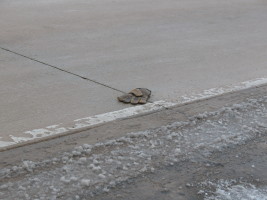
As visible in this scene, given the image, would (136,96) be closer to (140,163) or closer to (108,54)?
(140,163)

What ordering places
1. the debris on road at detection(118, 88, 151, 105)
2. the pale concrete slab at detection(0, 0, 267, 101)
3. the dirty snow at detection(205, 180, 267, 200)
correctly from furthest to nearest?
the pale concrete slab at detection(0, 0, 267, 101) → the debris on road at detection(118, 88, 151, 105) → the dirty snow at detection(205, 180, 267, 200)

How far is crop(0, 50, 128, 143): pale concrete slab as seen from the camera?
15.7ft

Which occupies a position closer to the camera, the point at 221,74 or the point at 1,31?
the point at 221,74

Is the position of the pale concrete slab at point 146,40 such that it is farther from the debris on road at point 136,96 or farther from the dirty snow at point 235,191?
the dirty snow at point 235,191

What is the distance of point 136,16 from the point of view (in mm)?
10523

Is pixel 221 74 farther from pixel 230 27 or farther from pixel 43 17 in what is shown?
pixel 43 17

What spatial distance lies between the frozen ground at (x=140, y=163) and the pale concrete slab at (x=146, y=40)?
0.93 metres

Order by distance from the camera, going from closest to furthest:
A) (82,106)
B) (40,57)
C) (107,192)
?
(107,192) < (82,106) < (40,57)

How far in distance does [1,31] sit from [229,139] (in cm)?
526

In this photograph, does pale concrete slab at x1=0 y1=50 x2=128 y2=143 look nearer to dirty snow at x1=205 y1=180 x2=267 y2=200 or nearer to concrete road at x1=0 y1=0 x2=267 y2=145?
concrete road at x1=0 y1=0 x2=267 y2=145

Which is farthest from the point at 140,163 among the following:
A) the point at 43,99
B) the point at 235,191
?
the point at 43,99

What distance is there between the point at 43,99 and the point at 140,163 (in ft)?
5.88

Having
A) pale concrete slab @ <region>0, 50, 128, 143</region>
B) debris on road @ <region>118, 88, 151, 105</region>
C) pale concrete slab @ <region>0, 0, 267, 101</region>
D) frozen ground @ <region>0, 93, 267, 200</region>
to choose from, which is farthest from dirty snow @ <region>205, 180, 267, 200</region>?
pale concrete slab @ <region>0, 0, 267, 101</region>

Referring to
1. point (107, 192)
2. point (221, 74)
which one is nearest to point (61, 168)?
point (107, 192)
